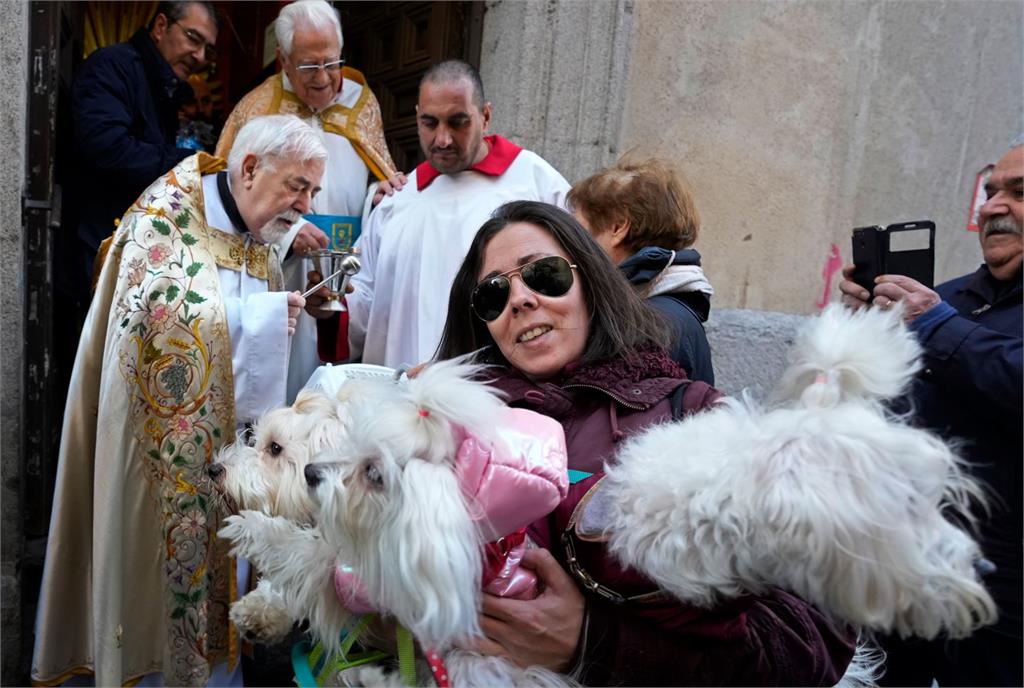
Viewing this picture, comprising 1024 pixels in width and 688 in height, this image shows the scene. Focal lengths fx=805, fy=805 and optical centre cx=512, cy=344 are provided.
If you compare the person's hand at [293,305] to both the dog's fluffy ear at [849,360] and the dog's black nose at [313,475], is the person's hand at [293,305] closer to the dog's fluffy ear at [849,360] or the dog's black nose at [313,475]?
the dog's black nose at [313,475]

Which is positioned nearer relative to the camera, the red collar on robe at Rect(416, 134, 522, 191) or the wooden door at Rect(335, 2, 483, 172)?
the red collar on robe at Rect(416, 134, 522, 191)

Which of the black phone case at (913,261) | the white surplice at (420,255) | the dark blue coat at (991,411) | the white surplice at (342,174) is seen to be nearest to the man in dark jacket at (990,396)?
the dark blue coat at (991,411)

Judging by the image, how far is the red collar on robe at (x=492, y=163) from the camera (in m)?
3.63

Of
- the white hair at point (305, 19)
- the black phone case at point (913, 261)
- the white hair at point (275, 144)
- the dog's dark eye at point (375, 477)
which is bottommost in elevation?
the dog's dark eye at point (375, 477)

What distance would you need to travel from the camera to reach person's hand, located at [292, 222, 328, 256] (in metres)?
3.29

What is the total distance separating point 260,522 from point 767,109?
4.07 m

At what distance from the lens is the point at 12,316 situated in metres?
3.12

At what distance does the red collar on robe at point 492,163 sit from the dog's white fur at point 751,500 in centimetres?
248

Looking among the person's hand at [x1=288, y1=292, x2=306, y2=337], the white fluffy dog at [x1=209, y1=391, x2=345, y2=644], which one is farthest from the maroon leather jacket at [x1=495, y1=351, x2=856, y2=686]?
the person's hand at [x1=288, y1=292, x2=306, y2=337]

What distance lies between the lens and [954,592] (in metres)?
1.04

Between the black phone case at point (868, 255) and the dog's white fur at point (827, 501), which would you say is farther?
the black phone case at point (868, 255)

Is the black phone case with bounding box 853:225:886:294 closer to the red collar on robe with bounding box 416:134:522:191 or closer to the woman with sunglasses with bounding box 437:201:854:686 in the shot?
the woman with sunglasses with bounding box 437:201:854:686

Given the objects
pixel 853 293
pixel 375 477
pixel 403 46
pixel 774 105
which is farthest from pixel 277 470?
pixel 774 105

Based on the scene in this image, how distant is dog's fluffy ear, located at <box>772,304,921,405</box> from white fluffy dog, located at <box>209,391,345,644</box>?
1116 millimetres
